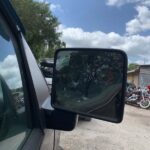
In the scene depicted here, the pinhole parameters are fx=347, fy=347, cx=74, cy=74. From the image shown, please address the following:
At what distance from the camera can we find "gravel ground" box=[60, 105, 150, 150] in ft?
24.8

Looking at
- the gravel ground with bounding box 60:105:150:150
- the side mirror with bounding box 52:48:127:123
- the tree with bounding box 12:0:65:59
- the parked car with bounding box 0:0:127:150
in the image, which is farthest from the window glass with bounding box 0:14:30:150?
the tree with bounding box 12:0:65:59

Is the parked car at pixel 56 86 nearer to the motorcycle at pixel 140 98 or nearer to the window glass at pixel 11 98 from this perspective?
the window glass at pixel 11 98

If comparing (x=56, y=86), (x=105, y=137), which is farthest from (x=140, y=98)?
(x=56, y=86)

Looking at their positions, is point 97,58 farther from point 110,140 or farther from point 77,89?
point 110,140

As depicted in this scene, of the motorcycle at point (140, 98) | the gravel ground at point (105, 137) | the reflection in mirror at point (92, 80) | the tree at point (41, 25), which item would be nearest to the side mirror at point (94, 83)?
the reflection in mirror at point (92, 80)

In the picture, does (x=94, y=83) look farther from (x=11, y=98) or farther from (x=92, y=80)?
(x=11, y=98)

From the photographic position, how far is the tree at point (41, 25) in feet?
76.4

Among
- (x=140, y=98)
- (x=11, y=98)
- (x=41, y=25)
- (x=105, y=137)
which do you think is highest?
(x=41, y=25)

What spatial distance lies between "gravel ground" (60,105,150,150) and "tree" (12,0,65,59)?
1298cm

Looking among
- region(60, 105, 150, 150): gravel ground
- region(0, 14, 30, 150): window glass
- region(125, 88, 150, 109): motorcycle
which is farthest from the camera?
region(125, 88, 150, 109): motorcycle

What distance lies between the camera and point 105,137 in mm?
8531

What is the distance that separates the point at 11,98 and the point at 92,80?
364mm

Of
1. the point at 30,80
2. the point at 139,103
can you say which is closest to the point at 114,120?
the point at 30,80

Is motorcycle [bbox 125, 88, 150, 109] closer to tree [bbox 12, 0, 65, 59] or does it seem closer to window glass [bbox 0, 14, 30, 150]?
tree [bbox 12, 0, 65, 59]
